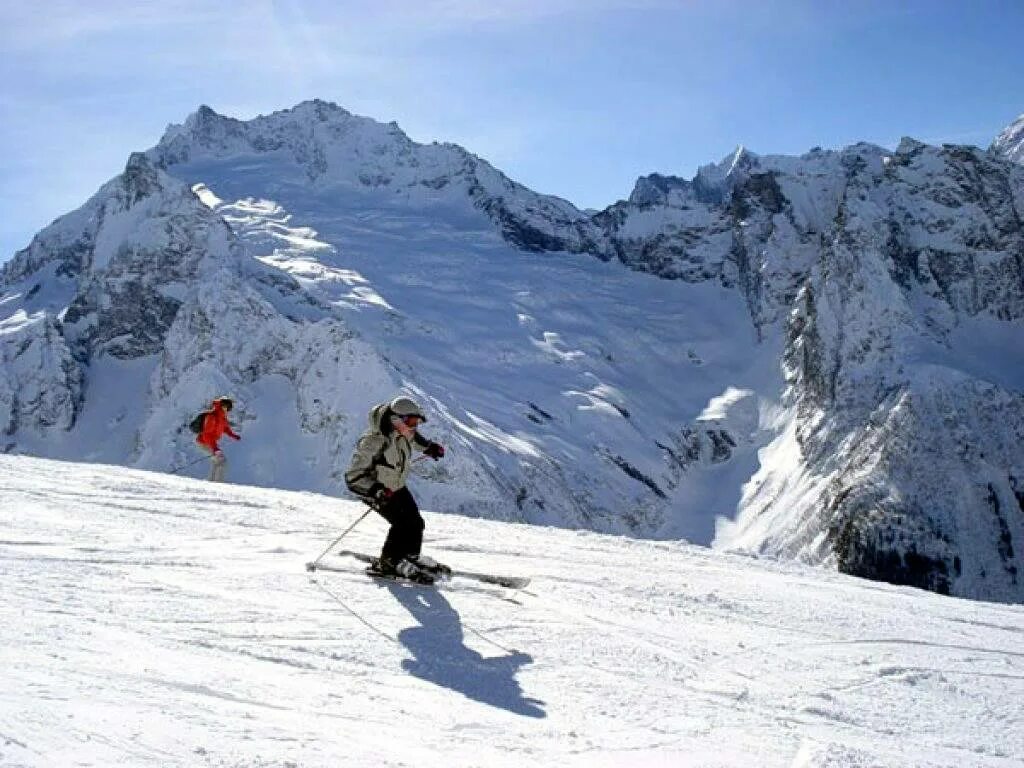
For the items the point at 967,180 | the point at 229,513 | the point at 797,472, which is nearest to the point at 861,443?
the point at 797,472

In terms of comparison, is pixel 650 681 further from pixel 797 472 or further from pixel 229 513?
pixel 797 472

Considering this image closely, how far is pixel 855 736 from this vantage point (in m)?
7.68

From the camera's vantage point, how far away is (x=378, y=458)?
37.5 feet

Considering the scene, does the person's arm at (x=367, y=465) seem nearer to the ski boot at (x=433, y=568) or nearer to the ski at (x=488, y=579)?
the ski boot at (x=433, y=568)

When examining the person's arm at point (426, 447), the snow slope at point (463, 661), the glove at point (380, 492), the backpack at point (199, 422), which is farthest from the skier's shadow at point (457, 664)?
the backpack at point (199, 422)

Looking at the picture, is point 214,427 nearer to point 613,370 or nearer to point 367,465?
point 367,465

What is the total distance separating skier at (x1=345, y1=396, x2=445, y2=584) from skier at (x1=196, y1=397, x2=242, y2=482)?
46.9 feet

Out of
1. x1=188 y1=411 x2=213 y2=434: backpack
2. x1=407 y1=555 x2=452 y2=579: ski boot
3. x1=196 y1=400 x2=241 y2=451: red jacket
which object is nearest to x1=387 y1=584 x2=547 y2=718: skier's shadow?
x1=407 y1=555 x2=452 y2=579: ski boot

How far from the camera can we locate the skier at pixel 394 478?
11344mm

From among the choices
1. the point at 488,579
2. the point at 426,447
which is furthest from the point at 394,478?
the point at 488,579

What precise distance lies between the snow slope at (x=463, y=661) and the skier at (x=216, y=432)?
35.6 ft

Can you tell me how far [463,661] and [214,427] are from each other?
1795 cm

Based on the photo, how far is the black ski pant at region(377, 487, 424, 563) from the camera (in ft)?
38.2

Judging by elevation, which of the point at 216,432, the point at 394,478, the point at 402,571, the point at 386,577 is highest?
the point at 394,478
